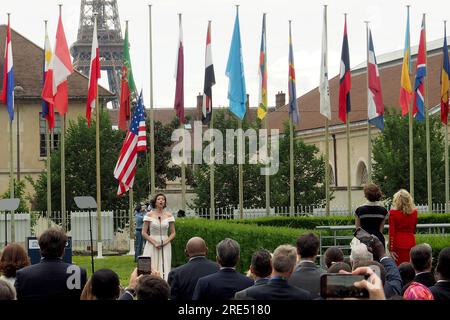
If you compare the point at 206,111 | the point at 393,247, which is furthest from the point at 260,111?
the point at 393,247

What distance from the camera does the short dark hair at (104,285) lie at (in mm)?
8281

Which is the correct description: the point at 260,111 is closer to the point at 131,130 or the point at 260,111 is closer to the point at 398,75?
the point at 131,130

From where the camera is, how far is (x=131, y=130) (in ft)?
114

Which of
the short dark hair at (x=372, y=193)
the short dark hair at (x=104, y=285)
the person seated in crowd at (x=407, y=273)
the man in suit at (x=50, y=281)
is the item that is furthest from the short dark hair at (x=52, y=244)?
the short dark hair at (x=372, y=193)

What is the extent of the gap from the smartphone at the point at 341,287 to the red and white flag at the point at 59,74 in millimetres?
28146

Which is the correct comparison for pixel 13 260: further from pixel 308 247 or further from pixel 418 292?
pixel 418 292

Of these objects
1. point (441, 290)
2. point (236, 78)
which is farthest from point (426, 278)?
point (236, 78)

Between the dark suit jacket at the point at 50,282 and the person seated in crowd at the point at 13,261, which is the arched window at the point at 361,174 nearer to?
the person seated in crowd at the point at 13,261

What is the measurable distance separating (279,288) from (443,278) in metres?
1.58

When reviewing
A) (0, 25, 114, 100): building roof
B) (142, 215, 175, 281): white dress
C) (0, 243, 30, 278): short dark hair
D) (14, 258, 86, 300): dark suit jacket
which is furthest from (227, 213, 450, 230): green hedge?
(0, 25, 114, 100): building roof

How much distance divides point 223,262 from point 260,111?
2966cm

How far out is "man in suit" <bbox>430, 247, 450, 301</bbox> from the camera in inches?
366

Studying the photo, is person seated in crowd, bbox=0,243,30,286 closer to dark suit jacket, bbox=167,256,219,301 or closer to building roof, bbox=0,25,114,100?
dark suit jacket, bbox=167,256,219,301

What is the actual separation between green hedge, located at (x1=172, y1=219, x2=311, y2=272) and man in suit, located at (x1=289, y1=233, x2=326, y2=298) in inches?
486
